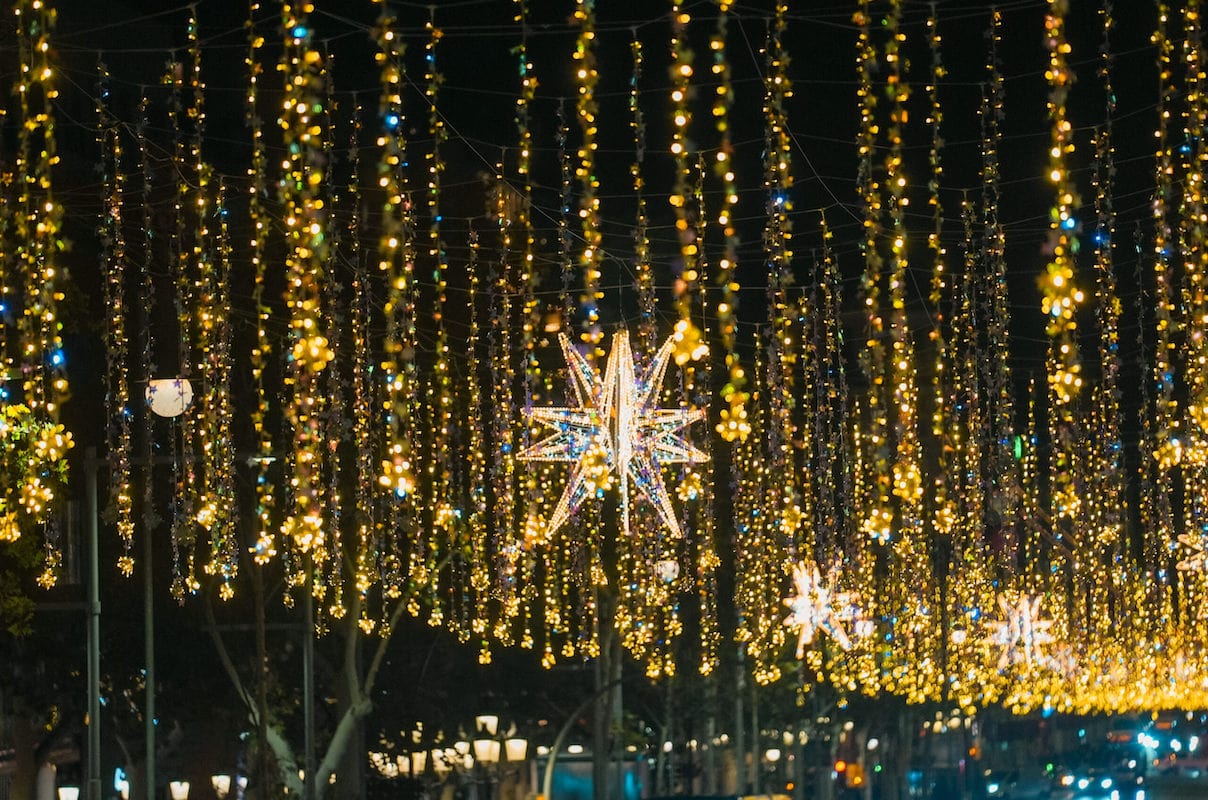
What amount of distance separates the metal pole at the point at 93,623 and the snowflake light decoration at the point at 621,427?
17.6 ft

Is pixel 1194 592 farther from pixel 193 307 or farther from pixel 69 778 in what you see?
pixel 69 778

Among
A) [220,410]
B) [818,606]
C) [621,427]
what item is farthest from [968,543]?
[220,410]

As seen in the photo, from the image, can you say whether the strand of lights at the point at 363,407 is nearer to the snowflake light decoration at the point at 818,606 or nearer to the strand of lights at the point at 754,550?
the strand of lights at the point at 754,550

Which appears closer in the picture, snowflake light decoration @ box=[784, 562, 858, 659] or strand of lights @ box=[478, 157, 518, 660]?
strand of lights @ box=[478, 157, 518, 660]

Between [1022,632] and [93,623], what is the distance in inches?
595

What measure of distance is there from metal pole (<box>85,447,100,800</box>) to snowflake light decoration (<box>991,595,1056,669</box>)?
14.0 metres

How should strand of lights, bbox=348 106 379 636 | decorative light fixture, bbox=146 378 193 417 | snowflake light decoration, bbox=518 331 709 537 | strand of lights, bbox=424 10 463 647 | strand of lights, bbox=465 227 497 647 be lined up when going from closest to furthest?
strand of lights, bbox=424 10 463 647
snowflake light decoration, bbox=518 331 709 537
decorative light fixture, bbox=146 378 193 417
strand of lights, bbox=348 106 379 636
strand of lights, bbox=465 227 497 647

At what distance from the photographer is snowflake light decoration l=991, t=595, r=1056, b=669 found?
32.8 m

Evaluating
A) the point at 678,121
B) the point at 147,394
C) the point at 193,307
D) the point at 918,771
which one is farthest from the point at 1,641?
the point at 918,771

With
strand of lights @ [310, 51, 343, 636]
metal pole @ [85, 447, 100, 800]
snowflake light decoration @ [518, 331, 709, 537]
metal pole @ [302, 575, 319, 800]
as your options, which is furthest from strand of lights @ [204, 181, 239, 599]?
snowflake light decoration @ [518, 331, 709, 537]

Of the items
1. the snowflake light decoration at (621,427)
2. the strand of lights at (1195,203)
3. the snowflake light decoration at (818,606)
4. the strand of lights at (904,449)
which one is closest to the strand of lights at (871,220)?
the strand of lights at (904,449)

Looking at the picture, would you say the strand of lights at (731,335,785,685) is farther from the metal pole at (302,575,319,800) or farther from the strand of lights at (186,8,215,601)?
the strand of lights at (186,8,215,601)

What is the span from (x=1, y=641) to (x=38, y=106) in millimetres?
7703

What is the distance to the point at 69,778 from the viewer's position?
133ft
